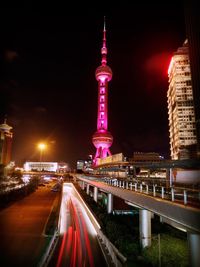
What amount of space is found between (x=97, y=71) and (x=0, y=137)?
7240 centimetres

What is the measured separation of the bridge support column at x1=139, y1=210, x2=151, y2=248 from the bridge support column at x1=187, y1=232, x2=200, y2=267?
7.94 m

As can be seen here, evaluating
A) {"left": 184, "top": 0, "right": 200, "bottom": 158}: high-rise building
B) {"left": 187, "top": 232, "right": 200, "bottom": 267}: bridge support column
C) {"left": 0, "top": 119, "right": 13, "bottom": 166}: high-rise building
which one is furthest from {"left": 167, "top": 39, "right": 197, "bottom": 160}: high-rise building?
{"left": 0, "top": 119, "right": 13, "bottom": 166}: high-rise building

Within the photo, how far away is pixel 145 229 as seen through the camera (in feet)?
65.8

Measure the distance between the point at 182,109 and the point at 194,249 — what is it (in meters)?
95.0

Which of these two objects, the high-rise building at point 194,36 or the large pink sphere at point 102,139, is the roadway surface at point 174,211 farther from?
the large pink sphere at point 102,139

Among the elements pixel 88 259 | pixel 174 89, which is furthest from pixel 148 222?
pixel 174 89

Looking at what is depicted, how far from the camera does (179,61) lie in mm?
105938

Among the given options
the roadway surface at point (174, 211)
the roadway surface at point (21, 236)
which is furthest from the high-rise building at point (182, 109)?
the roadway surface at point (174, 211)

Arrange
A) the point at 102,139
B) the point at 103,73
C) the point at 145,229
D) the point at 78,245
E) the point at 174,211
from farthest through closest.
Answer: the point at 103,73
the point at 102,139
the point at 78,245
the point at 145,229
the point at 174,211

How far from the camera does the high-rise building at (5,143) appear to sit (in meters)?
143

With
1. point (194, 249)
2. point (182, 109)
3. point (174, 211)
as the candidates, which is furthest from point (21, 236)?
point (182, 109)

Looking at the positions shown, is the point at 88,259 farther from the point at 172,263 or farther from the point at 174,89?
the point at 174,89

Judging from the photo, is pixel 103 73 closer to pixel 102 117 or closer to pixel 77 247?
pixel 102 117

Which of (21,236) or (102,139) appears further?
(102,139)
